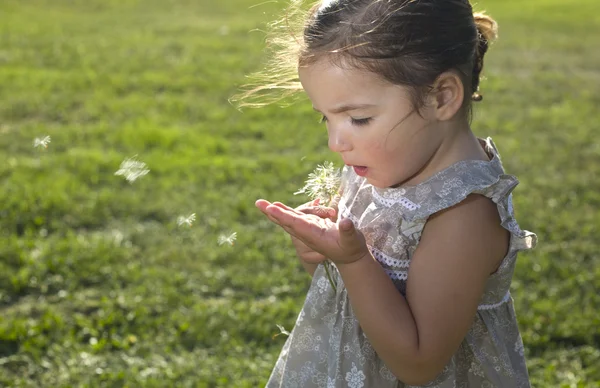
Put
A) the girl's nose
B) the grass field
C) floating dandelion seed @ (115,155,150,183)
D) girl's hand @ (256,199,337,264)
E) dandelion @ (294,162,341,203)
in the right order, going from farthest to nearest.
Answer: the grass field < floating dandelion seed @ (115,155,150,183) < dandelion @ (294,162,341,203) < girl's hand @ (256,199,337,264) < the girl's nose

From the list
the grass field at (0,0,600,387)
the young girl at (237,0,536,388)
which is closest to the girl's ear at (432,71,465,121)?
the young girl at (237,0,536,388)

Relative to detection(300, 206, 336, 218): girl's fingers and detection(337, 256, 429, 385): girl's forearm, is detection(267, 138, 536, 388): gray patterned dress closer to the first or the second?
detection(300, 206, 336, 218): girl's fingers

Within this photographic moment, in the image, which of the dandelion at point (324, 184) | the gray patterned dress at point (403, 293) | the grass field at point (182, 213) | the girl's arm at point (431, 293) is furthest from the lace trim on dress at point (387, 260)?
the grass field at point (182, 213)

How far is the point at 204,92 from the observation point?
8133mm

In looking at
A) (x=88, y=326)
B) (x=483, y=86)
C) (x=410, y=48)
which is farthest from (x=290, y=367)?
(x=483, y=86)

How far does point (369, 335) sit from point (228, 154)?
452 centimetres

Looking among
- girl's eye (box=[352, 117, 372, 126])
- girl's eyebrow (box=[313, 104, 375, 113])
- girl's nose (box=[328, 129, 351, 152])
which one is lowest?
girl's nose (box=[328, 129, 351, 152])

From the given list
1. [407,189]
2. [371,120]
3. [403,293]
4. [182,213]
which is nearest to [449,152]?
[407,189]

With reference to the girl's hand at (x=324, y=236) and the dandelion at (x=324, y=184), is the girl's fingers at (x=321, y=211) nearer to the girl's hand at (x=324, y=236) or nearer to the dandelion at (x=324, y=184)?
the dandelion at (x=324, y=184)

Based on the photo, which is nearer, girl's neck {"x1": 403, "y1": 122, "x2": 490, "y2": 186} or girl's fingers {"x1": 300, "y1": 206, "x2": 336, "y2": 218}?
girl's neck {"x1": 403, "y1": 122, "x2": 490, "y2": 186}

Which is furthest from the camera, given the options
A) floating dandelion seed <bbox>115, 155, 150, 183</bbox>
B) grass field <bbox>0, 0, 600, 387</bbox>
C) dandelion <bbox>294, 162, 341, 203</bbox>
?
grass field <bbox>0, 0, 600, 387</bbox>

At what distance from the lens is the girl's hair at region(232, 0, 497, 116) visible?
192cm

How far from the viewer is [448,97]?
2.00 metres

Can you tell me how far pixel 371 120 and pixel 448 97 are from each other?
216 millimetres
